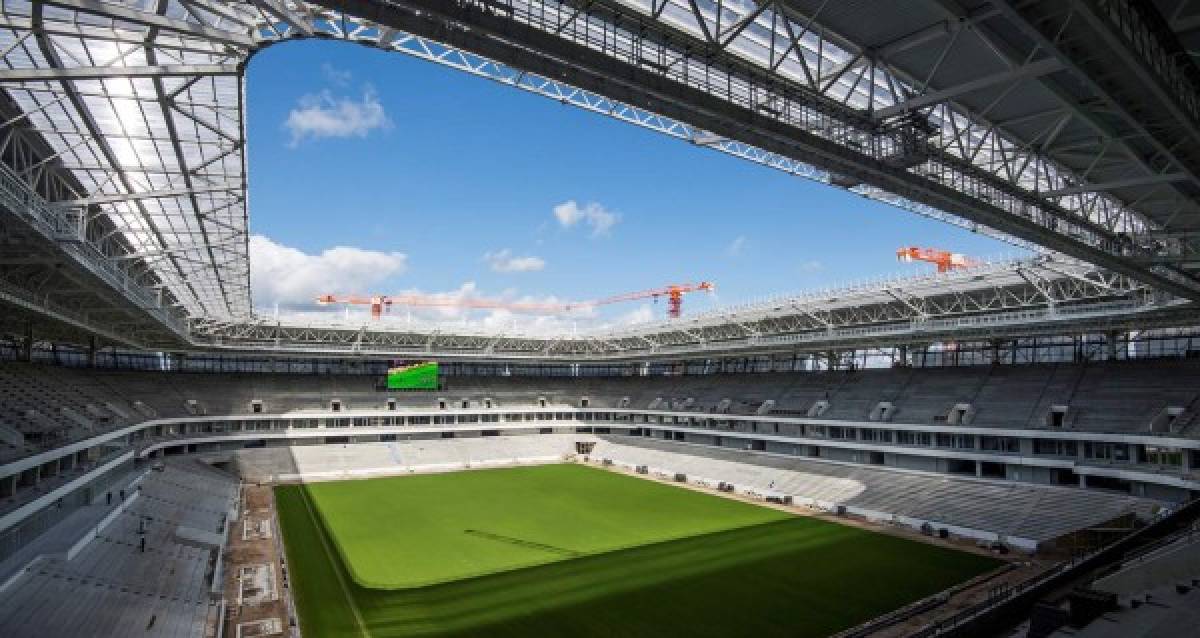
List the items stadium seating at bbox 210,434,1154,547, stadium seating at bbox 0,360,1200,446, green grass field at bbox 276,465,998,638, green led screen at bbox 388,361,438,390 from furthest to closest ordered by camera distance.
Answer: green led screen at bbox 388,361,438,390 → stadium seating at bbox 0,360,1200,446 → stadium seating at bbox 210,434,1154,547 → green grass field at bbox 276,465,998,638

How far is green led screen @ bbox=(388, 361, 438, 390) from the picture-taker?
6569cm

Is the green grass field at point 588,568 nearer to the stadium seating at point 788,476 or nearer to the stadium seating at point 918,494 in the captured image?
the stadium seating at point 918,494

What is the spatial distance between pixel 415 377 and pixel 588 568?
4074 cm

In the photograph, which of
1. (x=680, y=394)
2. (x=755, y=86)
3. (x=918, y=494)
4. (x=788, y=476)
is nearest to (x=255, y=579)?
(x=755, y=86)

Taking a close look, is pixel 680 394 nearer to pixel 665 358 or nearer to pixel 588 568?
pixel 665 358

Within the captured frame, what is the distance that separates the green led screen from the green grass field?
19.7 metres

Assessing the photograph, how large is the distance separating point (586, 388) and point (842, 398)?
32.4 meters

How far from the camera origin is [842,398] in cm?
5362

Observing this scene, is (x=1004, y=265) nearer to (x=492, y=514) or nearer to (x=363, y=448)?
(x=492, y=514)

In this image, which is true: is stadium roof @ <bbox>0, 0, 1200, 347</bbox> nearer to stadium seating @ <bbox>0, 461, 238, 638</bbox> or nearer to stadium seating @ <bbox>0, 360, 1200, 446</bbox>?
stadium seating @ <bbox>0, 461, 238, 638</bbox>

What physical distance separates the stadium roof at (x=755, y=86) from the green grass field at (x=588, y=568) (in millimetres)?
14550

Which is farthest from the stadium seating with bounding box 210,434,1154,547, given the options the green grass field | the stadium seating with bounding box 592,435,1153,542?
the green grass field

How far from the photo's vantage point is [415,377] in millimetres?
66562

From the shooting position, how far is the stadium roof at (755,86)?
11320 mm
